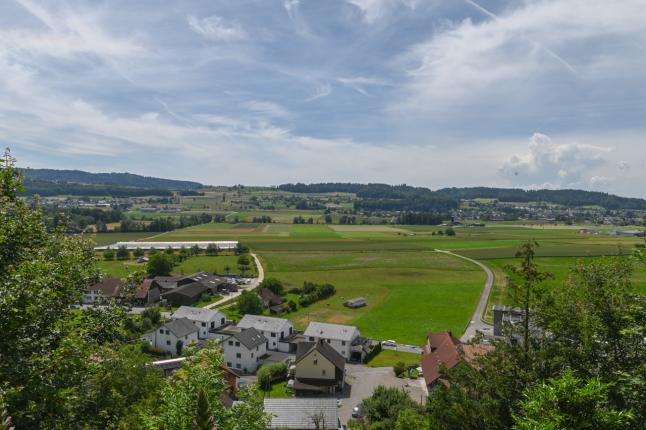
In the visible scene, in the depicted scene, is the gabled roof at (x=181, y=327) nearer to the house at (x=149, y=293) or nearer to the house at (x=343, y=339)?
the house at (x=343, y=339)

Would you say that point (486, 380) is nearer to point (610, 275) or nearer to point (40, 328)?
point (610, 275)

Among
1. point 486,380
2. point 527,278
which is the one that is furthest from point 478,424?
point 527,278

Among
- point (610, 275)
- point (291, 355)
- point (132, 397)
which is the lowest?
point (291, 355)

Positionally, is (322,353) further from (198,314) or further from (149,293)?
(149,293)

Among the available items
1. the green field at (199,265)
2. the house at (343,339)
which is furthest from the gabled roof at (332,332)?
the green field at (199,265)

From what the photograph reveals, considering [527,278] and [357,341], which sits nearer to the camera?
[527,278]
